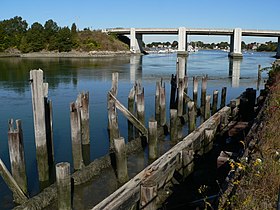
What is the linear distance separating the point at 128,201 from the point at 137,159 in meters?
5.59

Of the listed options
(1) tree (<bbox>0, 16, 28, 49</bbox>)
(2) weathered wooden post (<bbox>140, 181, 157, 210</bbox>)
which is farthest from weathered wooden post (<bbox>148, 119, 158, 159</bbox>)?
(1) tree (<bbox>0, 16, 28, 49</bbox>)

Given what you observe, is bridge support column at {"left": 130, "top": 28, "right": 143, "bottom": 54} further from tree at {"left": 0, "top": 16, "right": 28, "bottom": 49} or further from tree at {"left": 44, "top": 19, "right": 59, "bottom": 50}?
tree at {"left": 0, "top": 16, "right": 28, "bottom": 49}

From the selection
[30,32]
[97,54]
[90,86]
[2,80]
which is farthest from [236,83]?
[30,32]

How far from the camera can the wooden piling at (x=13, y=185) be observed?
25.2ft

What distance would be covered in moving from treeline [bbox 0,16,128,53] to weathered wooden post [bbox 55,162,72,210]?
8883 centimetres

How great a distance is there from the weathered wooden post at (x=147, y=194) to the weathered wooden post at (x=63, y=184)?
192 cm

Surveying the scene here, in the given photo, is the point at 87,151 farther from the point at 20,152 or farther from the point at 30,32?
the point at 30,32

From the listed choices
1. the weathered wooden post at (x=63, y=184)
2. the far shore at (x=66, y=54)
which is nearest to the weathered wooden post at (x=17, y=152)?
the weathered wooden post at (x=63, y=184)

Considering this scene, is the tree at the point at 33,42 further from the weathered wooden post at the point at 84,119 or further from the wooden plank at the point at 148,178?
the wooden plank at the point at 148,178

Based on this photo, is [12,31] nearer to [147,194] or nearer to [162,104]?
[162,104]

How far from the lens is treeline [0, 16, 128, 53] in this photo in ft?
296

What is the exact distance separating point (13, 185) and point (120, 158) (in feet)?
9.91

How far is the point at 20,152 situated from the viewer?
26.7 ft

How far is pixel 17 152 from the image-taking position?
317 inches
